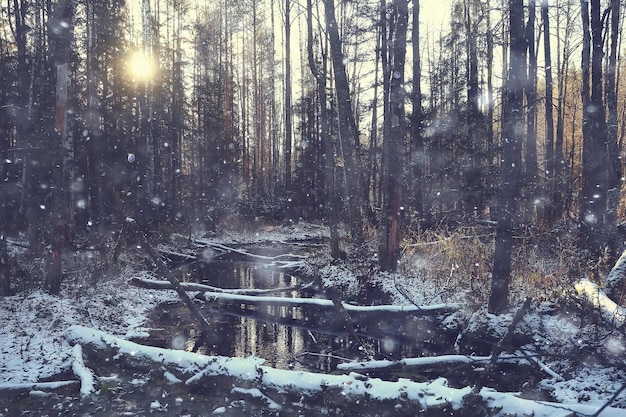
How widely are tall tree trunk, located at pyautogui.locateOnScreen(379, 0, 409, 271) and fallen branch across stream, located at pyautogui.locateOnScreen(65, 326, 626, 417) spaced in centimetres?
608

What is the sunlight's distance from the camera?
75.6 ft

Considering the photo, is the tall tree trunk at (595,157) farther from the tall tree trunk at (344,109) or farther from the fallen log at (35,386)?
the fallen log at (35,386)

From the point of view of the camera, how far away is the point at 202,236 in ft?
77.5

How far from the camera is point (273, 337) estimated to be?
9.30 metres

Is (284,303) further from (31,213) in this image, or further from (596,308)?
(31,213)

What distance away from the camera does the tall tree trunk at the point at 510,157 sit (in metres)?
7.56

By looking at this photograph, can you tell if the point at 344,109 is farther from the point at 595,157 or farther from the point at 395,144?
the point at 595,157

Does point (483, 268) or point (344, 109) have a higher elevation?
point (344, 109)

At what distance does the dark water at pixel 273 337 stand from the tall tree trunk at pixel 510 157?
199cm

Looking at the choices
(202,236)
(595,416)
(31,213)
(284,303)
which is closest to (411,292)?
(284,303)

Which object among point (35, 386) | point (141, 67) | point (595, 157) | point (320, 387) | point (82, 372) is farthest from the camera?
point (141, 67)

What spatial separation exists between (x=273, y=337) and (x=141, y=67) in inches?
731

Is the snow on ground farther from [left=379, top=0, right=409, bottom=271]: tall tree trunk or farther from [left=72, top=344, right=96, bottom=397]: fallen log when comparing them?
[left=379, top=0, right=409, bottom=271]: tall tree trunk

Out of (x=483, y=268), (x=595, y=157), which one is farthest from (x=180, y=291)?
(x=595, y=157)
